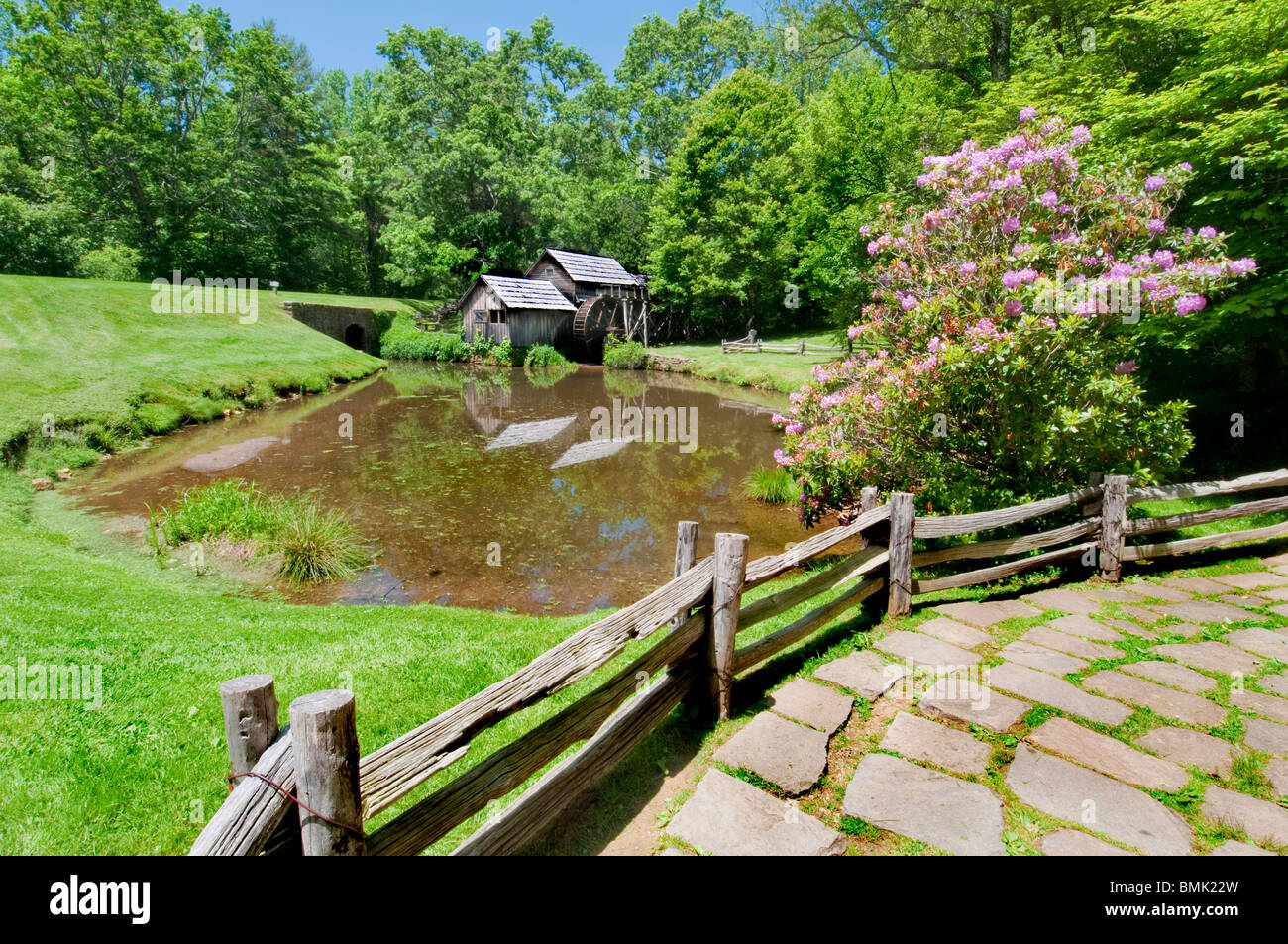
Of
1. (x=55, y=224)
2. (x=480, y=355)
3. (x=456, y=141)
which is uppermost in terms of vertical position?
(x=456, y=141)

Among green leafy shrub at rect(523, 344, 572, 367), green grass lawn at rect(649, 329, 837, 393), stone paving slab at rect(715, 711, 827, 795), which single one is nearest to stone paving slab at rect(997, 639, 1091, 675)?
stone paving slab at rect(715, 711, 827, 795)

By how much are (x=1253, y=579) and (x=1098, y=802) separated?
5.14 metres

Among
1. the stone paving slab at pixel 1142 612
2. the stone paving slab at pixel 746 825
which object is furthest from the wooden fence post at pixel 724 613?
the stone paving slab at pixel 1142 612

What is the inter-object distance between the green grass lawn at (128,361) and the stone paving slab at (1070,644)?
15.9 metres

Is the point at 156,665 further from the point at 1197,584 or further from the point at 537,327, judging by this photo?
the point at 537,327

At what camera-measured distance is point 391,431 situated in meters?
16.7

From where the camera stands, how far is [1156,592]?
19.8 ft

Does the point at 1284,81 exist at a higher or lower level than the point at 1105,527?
higher
